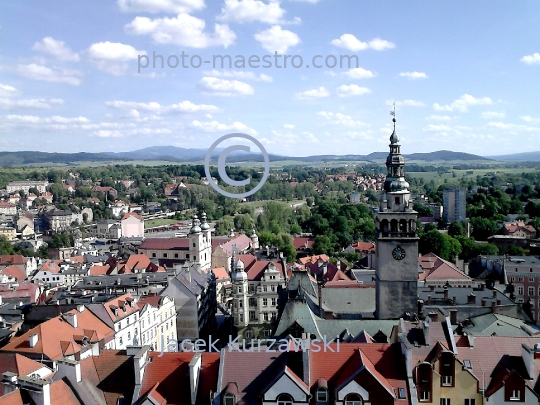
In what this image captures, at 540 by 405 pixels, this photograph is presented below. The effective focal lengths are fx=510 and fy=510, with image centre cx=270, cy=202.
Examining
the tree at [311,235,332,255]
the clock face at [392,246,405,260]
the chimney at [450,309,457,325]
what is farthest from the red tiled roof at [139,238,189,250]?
the chimney at [450,309,457,325]

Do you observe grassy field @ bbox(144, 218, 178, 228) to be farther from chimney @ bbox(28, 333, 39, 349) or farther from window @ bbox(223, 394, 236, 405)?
window @ bbox(223, 394, 236, 405)

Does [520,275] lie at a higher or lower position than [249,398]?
lower

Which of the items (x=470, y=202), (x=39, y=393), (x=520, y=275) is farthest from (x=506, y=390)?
(x=470, y=202)

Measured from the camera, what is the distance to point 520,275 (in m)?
69.1

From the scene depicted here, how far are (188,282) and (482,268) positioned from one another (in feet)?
161

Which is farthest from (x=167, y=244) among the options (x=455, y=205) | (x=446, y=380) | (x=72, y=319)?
(x=455, y=205)

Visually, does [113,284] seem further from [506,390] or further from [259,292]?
[506,390]

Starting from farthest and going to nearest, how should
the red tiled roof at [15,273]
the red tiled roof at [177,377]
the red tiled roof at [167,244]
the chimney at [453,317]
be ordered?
the red tiled roof at [167,244], the red tiled roof at [15,273], the chimney at [453,317], the red tiled roof at [177,377]

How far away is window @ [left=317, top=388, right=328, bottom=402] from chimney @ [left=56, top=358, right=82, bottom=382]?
1145 cm

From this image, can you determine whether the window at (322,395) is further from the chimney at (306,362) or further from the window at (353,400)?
the window at (353,400)

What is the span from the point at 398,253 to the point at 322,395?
2150 cm

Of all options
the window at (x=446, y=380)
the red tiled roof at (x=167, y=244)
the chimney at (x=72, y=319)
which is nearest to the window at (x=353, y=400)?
the window at (x=446, y=380)

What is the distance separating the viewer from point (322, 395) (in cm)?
2412

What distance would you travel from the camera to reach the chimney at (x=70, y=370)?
955 inches
